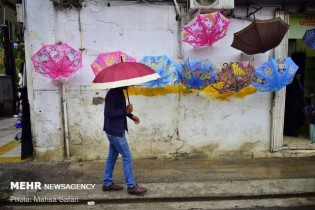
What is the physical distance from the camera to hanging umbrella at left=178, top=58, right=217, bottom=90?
570 centimetres

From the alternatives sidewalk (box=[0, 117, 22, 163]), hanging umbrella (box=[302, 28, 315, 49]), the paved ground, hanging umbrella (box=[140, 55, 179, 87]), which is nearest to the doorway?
the paved ground

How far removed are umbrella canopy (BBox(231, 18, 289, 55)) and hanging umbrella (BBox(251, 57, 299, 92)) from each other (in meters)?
0.37

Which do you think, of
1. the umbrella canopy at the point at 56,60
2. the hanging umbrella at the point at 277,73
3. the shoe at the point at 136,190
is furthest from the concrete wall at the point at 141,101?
the shoe at the point at 136,190

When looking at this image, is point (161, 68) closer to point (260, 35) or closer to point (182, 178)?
point (260, 35)

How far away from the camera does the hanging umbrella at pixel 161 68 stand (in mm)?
5922

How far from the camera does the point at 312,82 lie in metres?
9.51

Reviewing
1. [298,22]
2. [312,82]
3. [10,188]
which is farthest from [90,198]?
[312,82]

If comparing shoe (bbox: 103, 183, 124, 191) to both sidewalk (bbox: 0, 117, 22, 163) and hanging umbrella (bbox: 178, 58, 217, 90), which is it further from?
sidewalk (bbox: 0, 117, 22, 163)

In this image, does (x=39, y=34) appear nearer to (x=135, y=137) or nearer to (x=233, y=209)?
(x=135, y=137)

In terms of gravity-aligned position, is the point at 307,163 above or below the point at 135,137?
below

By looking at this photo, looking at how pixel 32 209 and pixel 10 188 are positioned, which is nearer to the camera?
pixel 32 209

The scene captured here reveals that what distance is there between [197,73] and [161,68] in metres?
0.73

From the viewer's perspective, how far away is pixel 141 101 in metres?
6.36

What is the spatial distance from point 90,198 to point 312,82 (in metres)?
7.96
